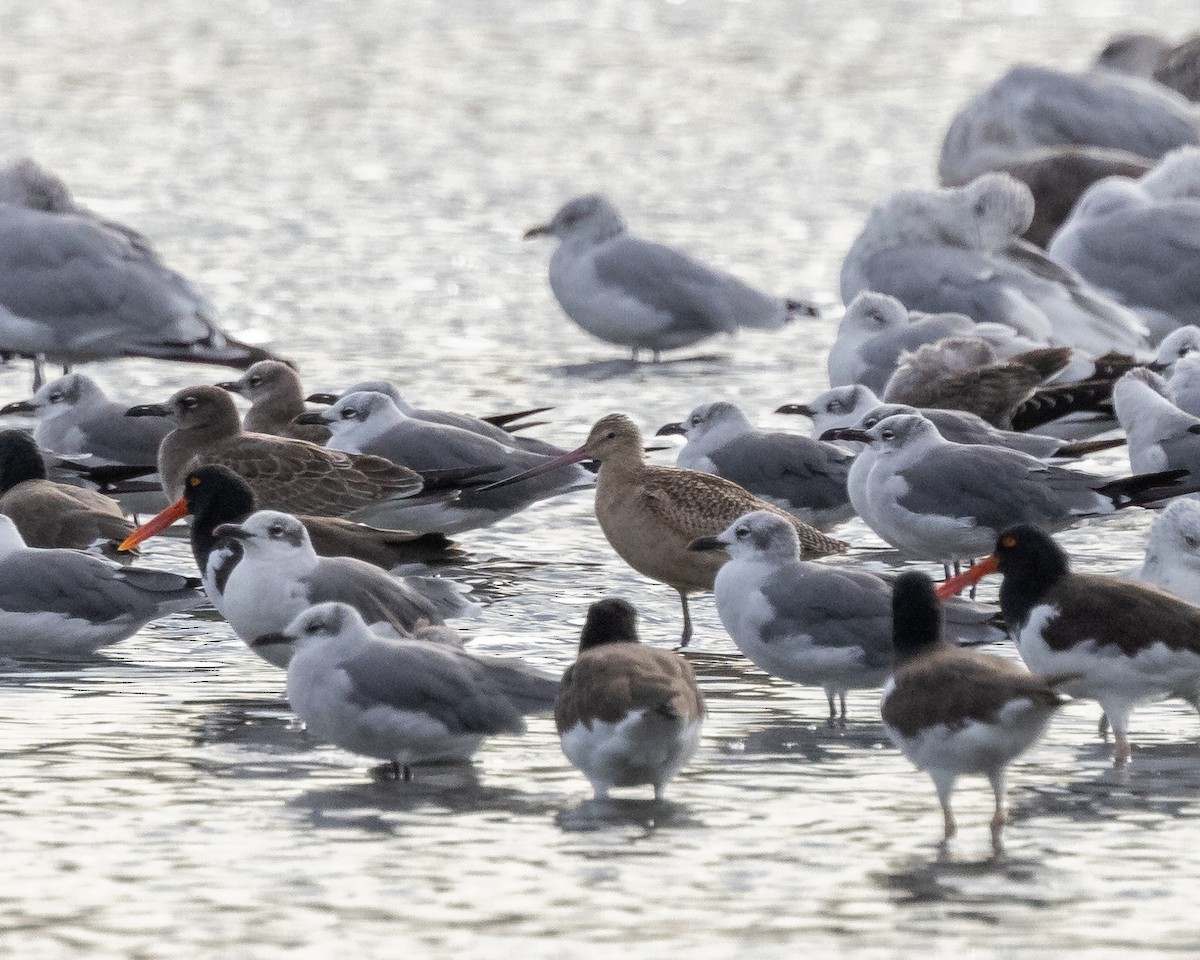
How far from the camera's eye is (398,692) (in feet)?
22.0

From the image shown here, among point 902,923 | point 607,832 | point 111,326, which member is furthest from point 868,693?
point 111,326

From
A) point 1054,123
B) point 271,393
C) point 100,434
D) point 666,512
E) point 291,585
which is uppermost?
point 1054,123

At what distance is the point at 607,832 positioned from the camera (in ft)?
20.9

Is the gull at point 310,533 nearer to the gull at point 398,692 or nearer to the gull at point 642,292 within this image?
the gull at point 398,692

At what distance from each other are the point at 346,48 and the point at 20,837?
84.7 ft

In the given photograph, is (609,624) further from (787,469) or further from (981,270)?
(981,270)

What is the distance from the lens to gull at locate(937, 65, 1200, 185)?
67.1ft

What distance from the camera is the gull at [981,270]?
44.4 feet

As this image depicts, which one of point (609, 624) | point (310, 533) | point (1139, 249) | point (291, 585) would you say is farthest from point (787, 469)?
point (1139, 249)

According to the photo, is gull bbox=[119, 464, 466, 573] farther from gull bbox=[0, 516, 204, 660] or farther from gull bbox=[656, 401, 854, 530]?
gull bbox=[656, 401, 854, 530]

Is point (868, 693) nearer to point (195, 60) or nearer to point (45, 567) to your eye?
point (45, 567)

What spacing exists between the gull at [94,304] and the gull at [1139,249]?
5409mm

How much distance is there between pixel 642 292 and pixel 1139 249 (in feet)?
10.2

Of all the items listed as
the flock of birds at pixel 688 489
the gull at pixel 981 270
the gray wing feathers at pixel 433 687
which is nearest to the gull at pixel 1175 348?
the flock of birds at pixel 688 489
